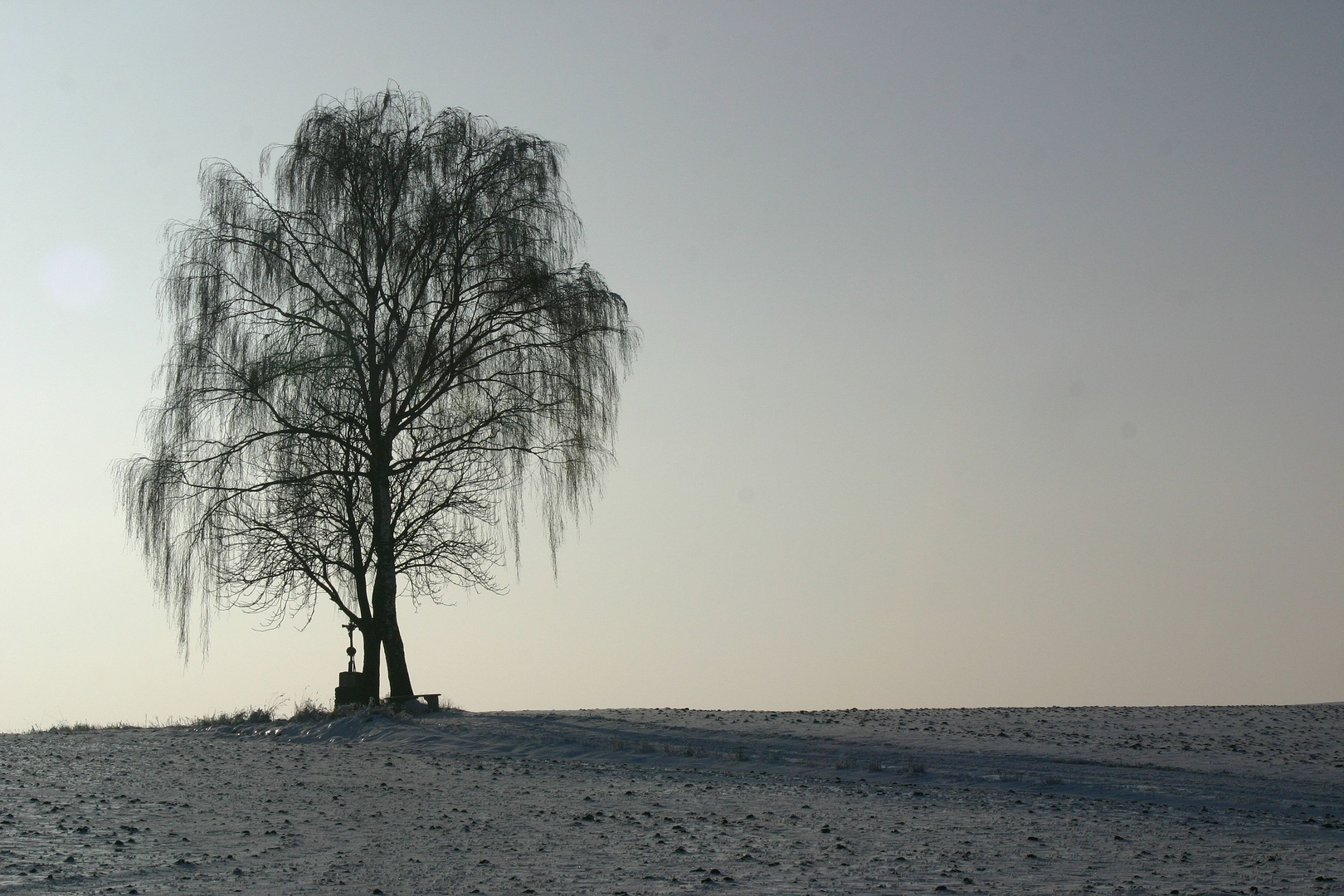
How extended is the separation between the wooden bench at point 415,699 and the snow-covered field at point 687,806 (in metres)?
1.64

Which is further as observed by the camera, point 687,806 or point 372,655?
point 372,655

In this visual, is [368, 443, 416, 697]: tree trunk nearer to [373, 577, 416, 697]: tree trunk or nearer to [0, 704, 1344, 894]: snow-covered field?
[373, 577, 416, 697]: tree trunk

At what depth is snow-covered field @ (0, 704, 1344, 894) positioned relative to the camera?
9070mm

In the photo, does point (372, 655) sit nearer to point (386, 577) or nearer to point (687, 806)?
point (386, 577)

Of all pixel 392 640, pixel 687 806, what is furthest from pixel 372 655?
pixel 687 806

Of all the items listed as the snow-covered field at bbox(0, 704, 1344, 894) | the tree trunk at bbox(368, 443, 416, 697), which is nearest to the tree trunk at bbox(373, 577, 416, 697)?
the tree trunk at bbox(368, 443, 416, 697)

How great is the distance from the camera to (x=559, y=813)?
12148 millimetres

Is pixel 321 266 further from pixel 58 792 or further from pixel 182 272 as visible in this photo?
pixel 58 792

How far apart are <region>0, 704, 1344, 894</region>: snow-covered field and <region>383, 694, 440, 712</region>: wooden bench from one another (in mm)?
1643

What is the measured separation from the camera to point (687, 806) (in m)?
12.6

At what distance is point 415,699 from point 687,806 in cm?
1196

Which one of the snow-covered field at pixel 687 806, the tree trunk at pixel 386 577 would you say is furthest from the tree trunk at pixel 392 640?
the snow-covered field at pixel 687 806

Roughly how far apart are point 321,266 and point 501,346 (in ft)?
12.6

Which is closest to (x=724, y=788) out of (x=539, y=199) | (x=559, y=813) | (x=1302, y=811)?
(x=559, y=813)
